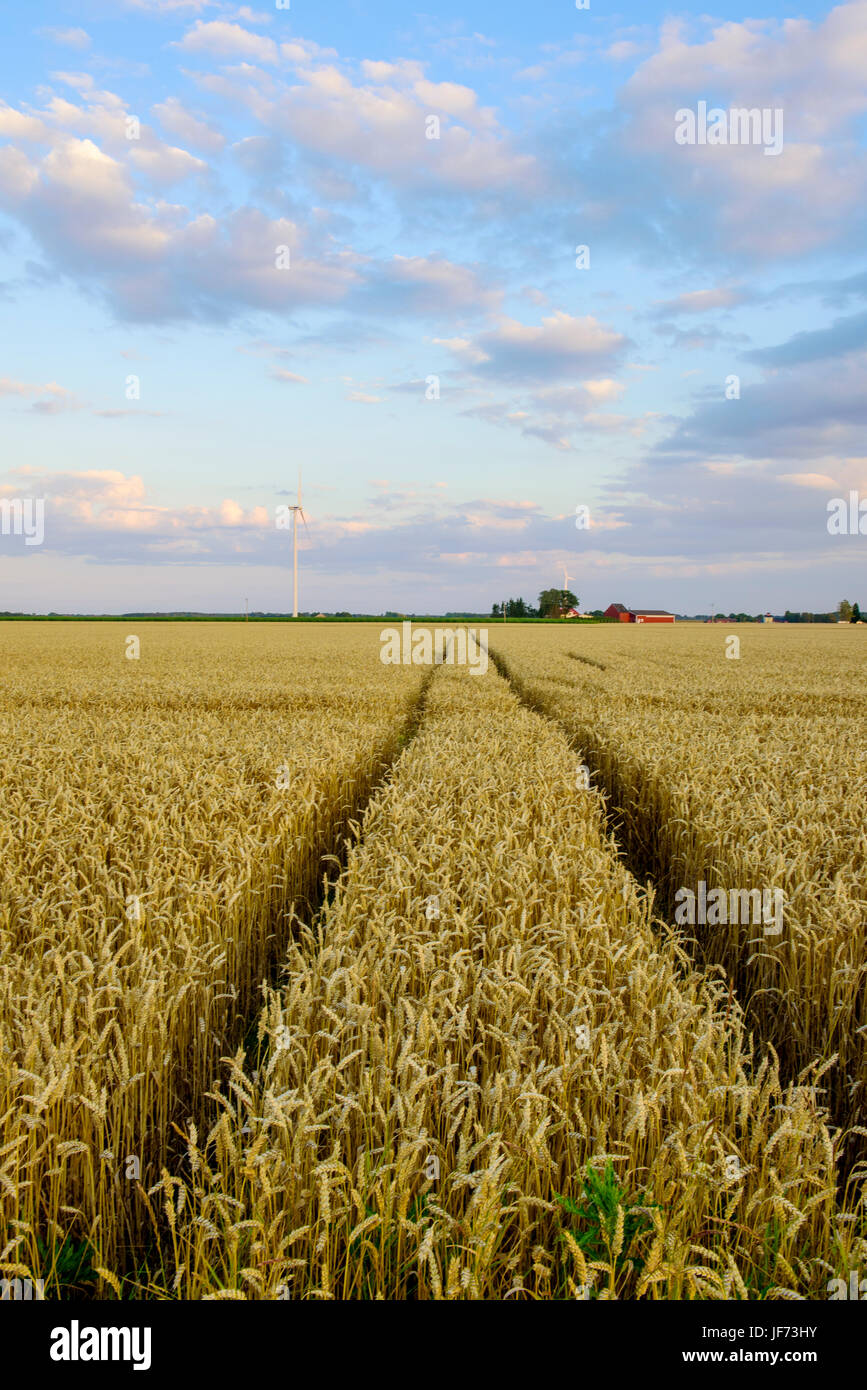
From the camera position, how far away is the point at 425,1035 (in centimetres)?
283

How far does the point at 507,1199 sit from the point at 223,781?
5841mm

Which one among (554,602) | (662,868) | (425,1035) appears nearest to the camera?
(425,1035)

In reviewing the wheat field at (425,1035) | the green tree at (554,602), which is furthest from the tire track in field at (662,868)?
the green tree at (554,602)

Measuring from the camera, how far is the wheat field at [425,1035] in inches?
87.7

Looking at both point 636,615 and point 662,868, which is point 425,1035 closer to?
point 662,868

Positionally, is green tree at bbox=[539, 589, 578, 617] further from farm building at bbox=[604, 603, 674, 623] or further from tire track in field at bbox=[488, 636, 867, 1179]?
tire track in field at bbox=[488, 636, 867, 1179]

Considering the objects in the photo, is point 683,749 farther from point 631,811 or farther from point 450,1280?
point 450,1280

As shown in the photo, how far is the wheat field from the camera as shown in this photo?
7.30 ft

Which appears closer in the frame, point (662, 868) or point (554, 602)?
point (662, 868)

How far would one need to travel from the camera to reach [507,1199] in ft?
7.93

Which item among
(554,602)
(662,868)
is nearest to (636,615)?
(554,602)

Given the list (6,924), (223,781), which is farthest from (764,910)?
(223,781)

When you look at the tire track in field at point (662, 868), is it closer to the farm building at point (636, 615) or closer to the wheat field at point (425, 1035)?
the wheat field at point (425, 1035)

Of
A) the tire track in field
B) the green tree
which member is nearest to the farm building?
the green tree
